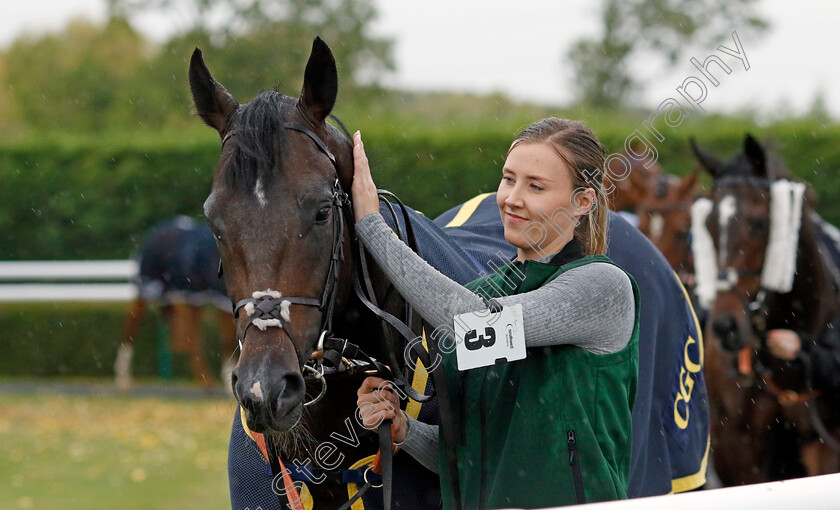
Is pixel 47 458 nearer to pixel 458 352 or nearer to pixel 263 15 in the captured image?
pixel 458 352

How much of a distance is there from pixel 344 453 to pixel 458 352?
51cm

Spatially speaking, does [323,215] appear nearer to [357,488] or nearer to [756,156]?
[357,488]

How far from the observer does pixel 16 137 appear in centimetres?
1199

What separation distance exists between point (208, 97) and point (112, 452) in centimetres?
591

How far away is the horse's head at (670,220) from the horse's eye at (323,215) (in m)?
5.31

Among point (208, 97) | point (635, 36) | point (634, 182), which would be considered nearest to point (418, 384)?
point (208, 97)

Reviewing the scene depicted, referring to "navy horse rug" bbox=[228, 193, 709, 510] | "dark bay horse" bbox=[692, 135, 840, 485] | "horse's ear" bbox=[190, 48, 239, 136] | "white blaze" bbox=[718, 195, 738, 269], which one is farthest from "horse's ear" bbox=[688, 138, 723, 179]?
"horse's ear" bbox=[190, 48, 239, 136]

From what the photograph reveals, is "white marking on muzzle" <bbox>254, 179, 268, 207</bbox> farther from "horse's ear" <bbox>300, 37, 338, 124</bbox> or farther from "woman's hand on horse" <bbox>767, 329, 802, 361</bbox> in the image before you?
"woman's hand on horse" <bbox>767, 329, 802, 361</bbox>

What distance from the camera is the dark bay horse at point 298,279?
176 centimetres

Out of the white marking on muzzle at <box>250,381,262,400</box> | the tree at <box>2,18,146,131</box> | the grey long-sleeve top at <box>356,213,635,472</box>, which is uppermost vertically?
the tree at <box>2,18,146,131</box>

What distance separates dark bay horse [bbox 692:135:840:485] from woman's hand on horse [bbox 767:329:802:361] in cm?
4

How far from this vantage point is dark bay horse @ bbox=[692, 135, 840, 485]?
162 inches

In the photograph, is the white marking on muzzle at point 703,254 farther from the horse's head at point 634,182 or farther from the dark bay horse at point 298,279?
the horse's head at point 634,182

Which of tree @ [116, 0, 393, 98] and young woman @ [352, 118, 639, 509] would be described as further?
tree @ [116, 0, 393, 98]
